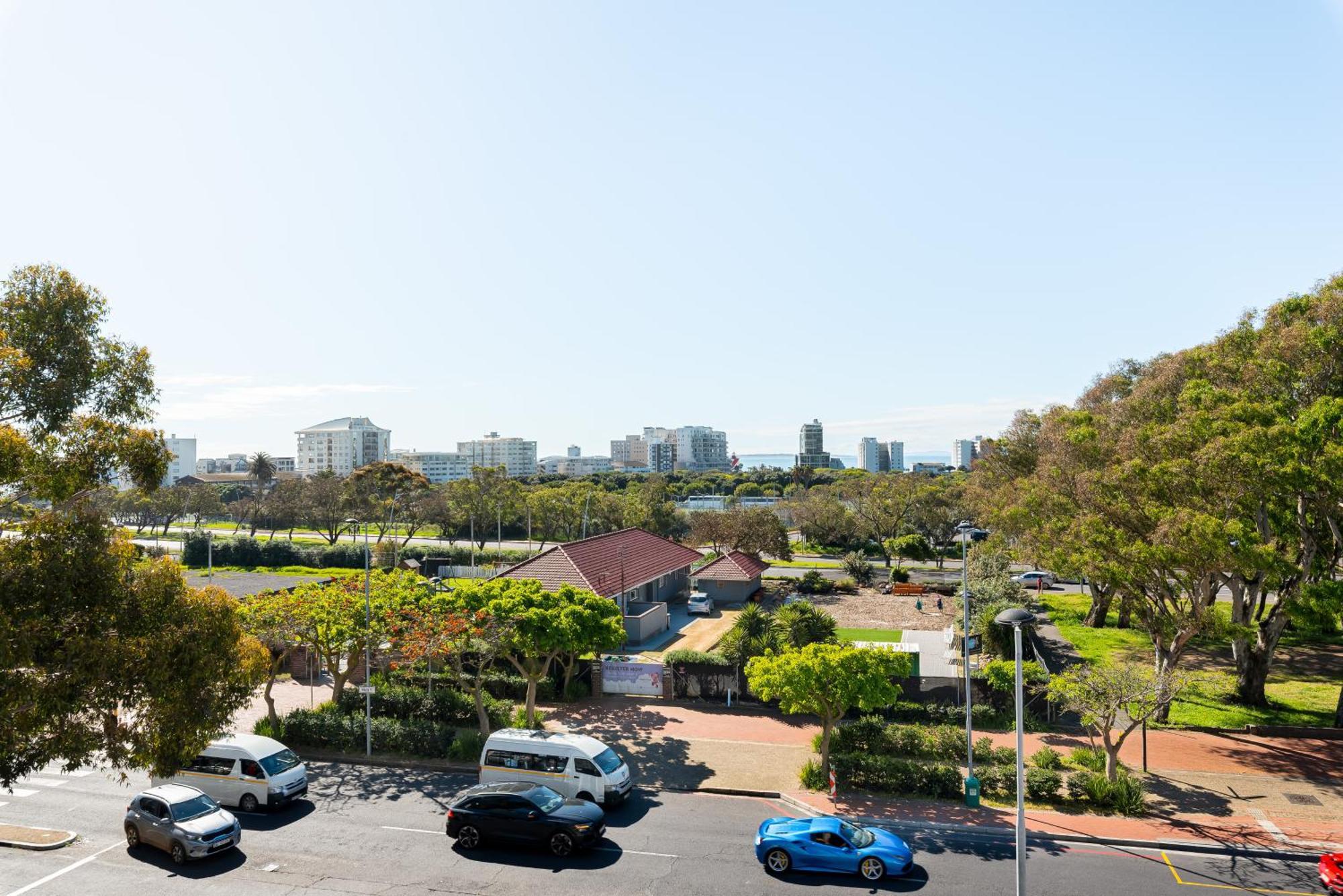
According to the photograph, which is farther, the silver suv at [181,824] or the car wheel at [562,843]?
the car wheel at [562,843]

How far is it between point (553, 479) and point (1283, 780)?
136 metres

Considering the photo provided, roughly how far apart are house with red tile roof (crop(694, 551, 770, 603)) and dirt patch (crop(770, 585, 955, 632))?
2214 mm

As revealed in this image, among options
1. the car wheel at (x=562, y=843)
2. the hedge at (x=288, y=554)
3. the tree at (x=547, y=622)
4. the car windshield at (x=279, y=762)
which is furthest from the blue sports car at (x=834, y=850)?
the hedge at (x=288, y=554)

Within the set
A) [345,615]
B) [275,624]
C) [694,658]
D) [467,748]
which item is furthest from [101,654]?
[694,658]

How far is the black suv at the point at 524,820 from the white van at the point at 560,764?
1505 millimetres

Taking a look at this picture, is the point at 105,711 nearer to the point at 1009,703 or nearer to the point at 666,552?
the point at 1009,703

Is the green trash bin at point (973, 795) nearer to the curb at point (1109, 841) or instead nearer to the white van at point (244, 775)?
the curb at point (1109, 841)

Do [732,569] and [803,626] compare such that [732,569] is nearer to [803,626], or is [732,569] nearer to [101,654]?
[803,626]

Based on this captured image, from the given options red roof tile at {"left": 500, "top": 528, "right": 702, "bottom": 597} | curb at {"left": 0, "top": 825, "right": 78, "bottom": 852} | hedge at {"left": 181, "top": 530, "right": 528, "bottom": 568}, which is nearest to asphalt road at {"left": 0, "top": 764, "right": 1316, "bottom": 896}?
curb at {"left": 0, "top": 825, "right": 78, "bottom": 852}

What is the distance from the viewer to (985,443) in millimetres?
53094

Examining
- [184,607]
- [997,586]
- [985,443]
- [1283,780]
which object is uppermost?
[985,443]

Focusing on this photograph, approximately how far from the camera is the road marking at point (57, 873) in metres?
16.5

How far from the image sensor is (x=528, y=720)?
87.5ft

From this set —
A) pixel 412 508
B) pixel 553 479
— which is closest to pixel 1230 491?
pixel 412 508
